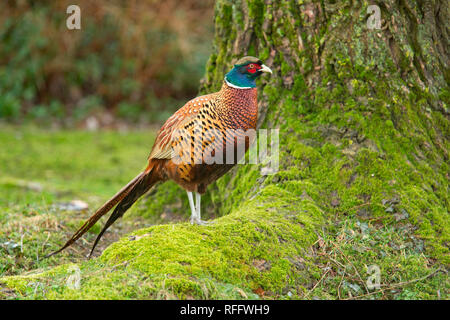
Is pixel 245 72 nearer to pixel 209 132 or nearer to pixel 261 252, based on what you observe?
pixel 209 132

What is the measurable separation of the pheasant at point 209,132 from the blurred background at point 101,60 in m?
7.16

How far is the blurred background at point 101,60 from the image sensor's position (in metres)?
10.5

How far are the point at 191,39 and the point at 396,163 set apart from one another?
28.2ft

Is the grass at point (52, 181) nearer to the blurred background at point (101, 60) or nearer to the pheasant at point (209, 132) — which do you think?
the pheasant at point (209, 132)

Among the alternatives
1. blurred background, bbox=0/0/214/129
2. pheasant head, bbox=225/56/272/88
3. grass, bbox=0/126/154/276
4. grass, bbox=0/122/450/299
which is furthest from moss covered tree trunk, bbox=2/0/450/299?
blurred background, bbox=0/0/214/129

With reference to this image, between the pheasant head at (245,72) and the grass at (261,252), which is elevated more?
the pheasant head at (245,72)

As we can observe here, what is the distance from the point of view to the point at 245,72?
11.9 ft

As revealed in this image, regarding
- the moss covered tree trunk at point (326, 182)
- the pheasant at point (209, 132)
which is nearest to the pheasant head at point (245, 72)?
the pheasant at point (209, 132)

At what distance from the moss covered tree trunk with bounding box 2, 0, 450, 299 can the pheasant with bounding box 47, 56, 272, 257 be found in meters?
0.40

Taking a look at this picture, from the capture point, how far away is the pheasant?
11.6 ft

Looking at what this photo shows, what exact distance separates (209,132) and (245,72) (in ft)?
1.68

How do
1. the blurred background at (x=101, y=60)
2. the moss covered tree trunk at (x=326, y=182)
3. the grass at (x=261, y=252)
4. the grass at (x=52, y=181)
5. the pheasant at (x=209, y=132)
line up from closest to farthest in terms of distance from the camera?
the grass at (x=261, y=252) < the moss covered tree trunk at (x=326, y=182) < the pheasant at (x=209, y=132) < the grass at (x=52, y=181) < the blurred background at (x=101, y=60)

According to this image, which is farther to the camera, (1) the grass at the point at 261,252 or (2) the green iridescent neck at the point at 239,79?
(2) the green iridescent neck at the point at 239,79
